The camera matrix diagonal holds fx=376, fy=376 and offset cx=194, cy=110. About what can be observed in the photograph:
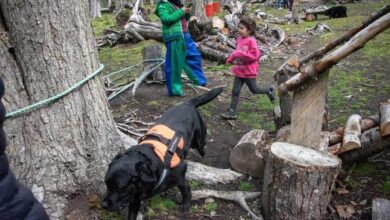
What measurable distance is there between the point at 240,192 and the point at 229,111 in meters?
2.41

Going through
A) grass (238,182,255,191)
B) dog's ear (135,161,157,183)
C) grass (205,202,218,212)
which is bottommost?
grass (205,202,218,212)

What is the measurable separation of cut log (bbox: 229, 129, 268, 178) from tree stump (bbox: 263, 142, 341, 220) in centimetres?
75

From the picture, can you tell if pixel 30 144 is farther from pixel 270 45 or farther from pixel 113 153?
pixel 270 45

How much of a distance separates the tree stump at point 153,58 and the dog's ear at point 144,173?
16.5ft

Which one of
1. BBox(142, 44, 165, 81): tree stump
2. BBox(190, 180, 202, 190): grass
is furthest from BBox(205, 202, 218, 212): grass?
BBox(142, 44, 165, 81): tree stump

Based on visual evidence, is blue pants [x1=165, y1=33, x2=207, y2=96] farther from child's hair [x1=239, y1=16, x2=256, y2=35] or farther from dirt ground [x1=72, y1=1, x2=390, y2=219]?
child's hair [x1=239, y1=16, x2=256, y2=35]

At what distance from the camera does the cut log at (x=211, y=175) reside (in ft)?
14.8

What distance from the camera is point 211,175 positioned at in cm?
455

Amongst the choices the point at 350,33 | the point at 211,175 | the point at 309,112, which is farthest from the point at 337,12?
the point at 309,112

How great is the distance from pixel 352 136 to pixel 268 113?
2.54 m

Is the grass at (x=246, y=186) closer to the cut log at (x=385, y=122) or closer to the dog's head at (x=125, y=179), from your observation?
the dog's head at (x=125, y=179)

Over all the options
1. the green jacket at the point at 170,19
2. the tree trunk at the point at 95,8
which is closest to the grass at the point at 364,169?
the green jacket at the point at 170,19

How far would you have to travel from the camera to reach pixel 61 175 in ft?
11.6

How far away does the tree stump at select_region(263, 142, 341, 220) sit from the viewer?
3359mm
